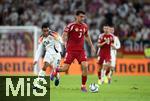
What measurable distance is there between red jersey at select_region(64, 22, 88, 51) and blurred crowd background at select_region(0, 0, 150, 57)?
54.1 feet

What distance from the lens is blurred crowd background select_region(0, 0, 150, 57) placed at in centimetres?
3819

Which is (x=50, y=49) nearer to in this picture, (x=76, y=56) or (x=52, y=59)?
(x=52, y=59)

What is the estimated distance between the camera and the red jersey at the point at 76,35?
20906 millimetres

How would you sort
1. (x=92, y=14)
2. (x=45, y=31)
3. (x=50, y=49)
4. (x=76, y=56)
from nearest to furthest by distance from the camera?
(x=76, y=56), (x=45, y=31), (x=50, y=49), (x=92, y=14)

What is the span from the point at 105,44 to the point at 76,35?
16.6 feet

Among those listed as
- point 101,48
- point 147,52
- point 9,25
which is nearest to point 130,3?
point 147,52

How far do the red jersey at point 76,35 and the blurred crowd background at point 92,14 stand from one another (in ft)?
54.1

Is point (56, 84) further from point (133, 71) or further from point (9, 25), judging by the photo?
point (9, 25)

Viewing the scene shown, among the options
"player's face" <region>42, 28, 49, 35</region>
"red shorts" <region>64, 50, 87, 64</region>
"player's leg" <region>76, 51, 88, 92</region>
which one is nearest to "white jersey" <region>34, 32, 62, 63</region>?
"player's face" <region>42, 28, 49, 35</region>

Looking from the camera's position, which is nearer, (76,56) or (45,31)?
(76,56)

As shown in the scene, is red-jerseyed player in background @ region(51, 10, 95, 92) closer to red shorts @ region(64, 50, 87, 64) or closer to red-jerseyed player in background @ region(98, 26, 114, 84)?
red shorts @ region(64, 50, 87, 64)

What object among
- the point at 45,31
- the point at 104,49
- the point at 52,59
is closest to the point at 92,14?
the point at 104,49

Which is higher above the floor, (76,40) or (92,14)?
(92,14)

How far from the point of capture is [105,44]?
2591 cm
